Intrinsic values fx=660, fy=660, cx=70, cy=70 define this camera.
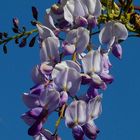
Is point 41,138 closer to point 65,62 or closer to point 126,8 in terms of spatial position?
point 65,62

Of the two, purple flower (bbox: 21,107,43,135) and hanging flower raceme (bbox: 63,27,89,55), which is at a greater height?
hanging flower raceme (bbox: 63,27,89,55)

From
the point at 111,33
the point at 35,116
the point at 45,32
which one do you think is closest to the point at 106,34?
the point at 111,33

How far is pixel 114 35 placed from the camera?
138 centimetres

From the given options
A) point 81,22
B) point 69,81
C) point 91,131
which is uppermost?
point 81,22

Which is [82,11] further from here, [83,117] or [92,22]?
[83,117]

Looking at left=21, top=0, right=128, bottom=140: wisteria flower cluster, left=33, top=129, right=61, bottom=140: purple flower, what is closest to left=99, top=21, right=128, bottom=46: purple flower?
left=21, top=0, right=128, bottom=140: wisteria flower cluster

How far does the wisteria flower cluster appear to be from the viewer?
129 centimetres

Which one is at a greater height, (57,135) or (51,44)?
(51,44)

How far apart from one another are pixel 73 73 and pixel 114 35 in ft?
0.49

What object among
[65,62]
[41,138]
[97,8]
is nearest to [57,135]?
[41,138]

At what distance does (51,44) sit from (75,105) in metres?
0.14

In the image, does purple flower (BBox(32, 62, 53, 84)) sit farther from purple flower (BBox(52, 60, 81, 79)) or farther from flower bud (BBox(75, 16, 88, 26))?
flower bud (BBox(75, 16, 88, 26))

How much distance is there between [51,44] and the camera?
132 centimetres

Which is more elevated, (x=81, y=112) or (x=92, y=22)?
(x=92, y=22)
